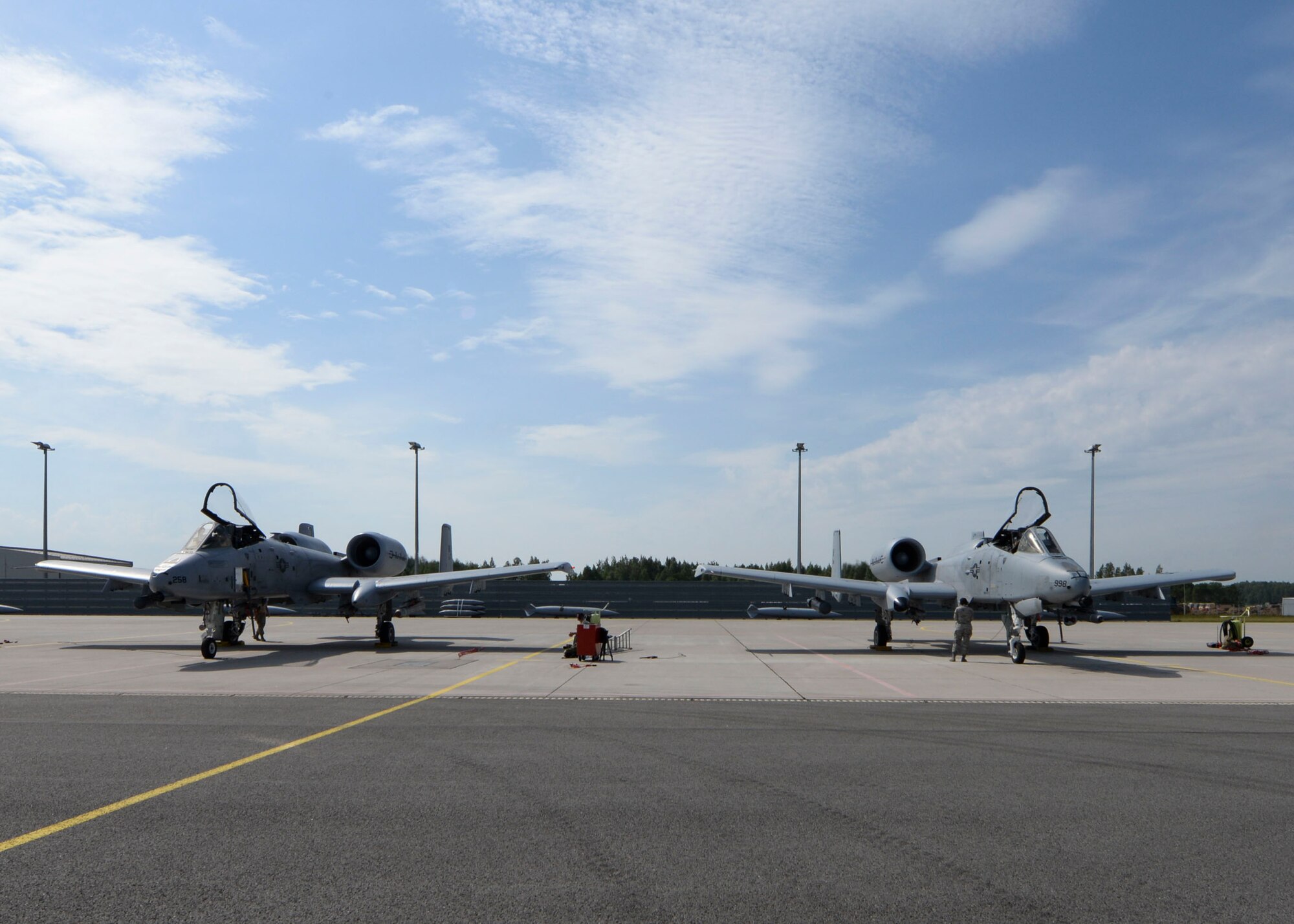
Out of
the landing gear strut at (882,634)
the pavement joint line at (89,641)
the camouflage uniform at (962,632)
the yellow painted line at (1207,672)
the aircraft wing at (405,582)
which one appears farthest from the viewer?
the landing gear strut at (882,634)

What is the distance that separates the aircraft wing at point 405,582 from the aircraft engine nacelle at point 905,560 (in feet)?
33.2

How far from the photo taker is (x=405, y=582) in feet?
85.8

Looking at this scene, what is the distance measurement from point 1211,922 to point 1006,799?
2848mm

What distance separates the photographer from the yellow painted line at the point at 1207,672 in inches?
734

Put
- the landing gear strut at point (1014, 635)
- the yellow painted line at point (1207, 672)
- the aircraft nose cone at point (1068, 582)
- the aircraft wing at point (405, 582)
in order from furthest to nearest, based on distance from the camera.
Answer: the aircraft wing at point (405, 582) < the landing gear strut at point (1014, 635) < the aircraft nose cone at point (1068, 582) < the yellow painted line at point (1207, 672)

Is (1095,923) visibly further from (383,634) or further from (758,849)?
(383,634)

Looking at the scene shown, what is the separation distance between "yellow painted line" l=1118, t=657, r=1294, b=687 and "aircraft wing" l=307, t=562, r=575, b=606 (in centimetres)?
1517

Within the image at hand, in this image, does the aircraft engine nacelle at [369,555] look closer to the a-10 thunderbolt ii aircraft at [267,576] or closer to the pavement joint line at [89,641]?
the a-10 thunderbolt ii aircraft at [267,576]

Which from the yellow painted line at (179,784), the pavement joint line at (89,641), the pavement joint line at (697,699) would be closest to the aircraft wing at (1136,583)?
the pavement joint line at (697,699)

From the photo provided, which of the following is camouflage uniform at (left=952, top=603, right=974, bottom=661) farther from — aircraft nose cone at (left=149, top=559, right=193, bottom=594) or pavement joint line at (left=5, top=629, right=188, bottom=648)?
pavement joint line at (left=5, top=629, right=188, bottom=648)

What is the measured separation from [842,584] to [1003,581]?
18.7 feet

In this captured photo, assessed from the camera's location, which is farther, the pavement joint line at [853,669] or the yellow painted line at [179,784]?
the pavement joint line at [853,669]

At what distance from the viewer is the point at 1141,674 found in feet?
65.4

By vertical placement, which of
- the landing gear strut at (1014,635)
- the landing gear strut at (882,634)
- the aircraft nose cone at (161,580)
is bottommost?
the landing gear strut at (882,634)
